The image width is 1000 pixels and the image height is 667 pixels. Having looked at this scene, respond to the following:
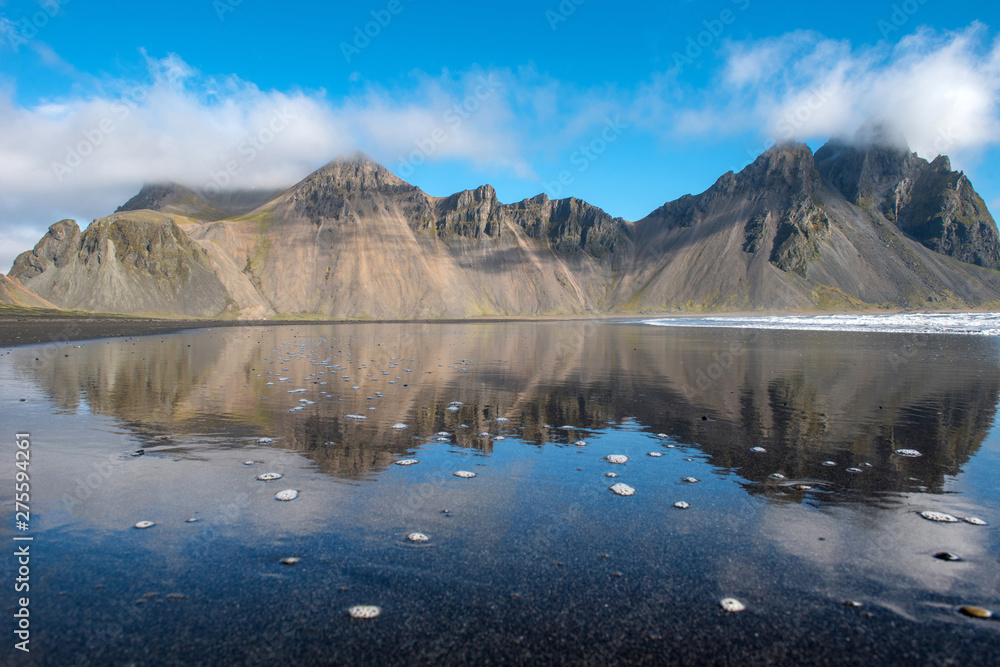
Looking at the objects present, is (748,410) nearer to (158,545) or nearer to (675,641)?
(675,641)

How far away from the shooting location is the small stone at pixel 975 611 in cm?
441

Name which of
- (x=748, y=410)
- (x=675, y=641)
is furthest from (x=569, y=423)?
(x=675, y=641)

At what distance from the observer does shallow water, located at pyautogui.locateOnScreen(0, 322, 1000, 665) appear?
4.12 meters

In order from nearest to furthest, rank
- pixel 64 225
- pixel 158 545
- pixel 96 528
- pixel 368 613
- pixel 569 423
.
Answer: pixel 368 613 → pixel 158 545 → pixel 96 528 → pixel 569 423 → pixel 64 225

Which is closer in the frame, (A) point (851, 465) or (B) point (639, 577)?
(B) point (639, 577)

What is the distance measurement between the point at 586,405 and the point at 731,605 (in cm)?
1012

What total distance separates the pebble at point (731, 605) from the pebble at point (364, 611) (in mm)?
2987

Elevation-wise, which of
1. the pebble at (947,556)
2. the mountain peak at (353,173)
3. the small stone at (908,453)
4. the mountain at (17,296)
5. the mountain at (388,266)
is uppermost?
the mountain peak at (353,173)

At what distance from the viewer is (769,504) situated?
7035 millimetres

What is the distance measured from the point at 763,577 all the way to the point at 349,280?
150 metres

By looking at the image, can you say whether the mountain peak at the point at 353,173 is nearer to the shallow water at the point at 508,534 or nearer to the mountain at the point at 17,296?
the mountain at the point at 17,296

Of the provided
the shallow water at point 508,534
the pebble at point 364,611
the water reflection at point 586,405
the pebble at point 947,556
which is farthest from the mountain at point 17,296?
the pebble at point 947,556

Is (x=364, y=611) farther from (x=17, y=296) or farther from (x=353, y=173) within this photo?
(x=353, y=173)

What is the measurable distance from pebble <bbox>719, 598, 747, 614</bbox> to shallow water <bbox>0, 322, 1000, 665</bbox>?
58 mm
